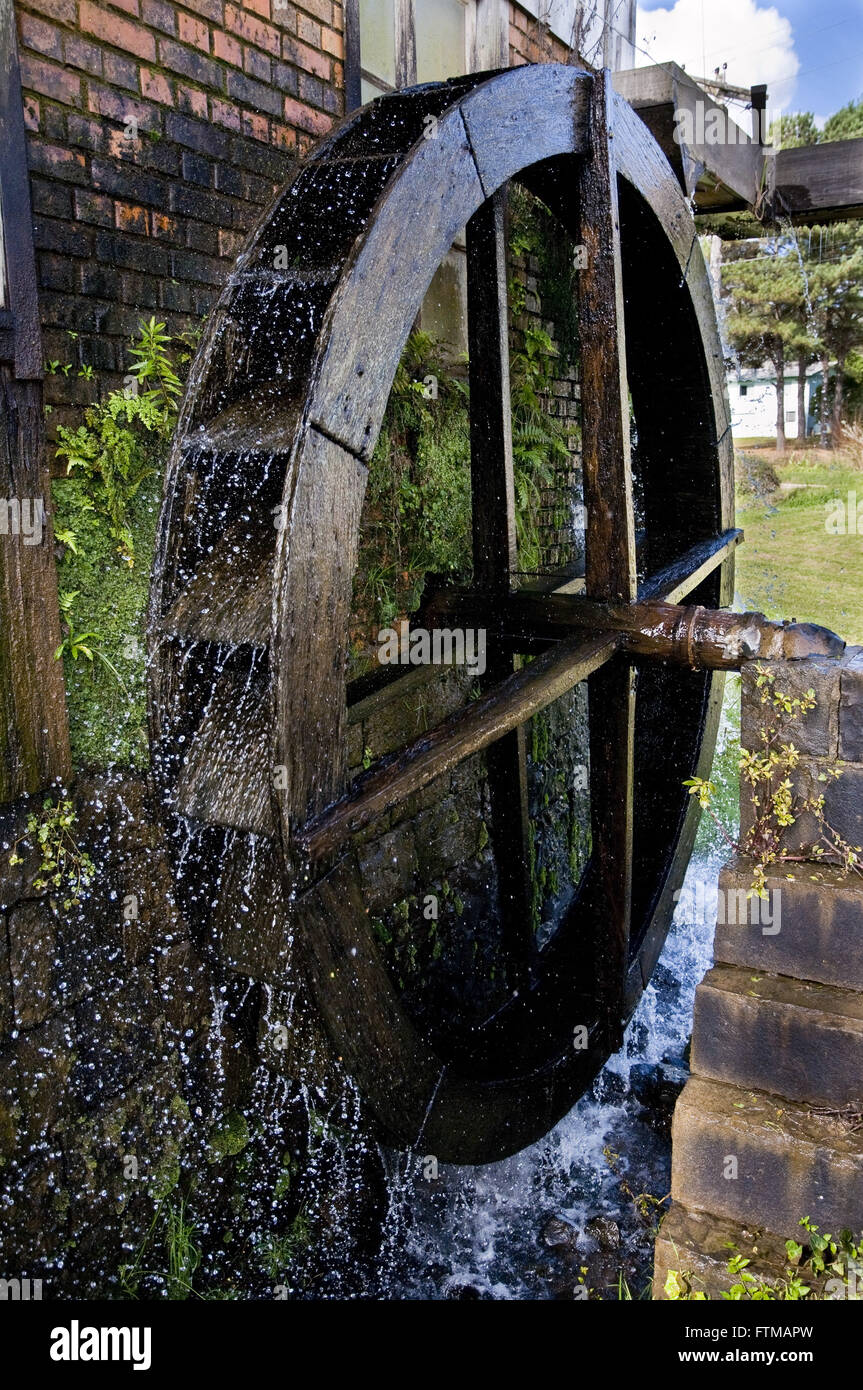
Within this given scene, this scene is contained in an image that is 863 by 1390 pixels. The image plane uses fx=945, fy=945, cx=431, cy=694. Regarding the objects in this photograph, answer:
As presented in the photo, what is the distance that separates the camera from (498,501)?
10.7 feet

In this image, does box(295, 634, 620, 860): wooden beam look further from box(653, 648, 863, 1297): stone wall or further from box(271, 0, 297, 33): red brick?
box(271, 0, 297, 33): red brick

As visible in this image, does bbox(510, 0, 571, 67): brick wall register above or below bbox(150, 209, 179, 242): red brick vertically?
above

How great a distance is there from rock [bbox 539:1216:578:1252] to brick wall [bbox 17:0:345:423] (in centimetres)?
293

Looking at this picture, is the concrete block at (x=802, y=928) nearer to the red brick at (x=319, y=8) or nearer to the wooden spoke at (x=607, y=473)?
the wooden spoke at (x=607, y=473)

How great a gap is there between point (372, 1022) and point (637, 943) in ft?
5.94

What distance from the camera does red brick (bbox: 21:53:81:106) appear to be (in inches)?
80.9

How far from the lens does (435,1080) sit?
2393mm

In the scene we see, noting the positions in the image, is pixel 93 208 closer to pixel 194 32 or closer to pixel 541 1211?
pixel 194 32

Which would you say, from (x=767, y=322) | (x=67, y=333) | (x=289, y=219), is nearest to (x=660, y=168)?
(x=289, y=219)

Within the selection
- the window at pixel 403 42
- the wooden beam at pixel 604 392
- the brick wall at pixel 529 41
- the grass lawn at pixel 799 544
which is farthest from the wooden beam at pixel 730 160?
the grass lawn at pixel 799 544

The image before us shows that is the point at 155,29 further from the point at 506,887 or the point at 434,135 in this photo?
the point at 506,887

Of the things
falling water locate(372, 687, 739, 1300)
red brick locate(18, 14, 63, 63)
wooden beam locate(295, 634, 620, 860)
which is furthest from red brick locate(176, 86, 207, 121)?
falling water locate(372, 687, 739, 1300)

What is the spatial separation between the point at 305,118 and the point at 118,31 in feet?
2.39

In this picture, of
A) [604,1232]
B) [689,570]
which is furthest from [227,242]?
[604,1232]
